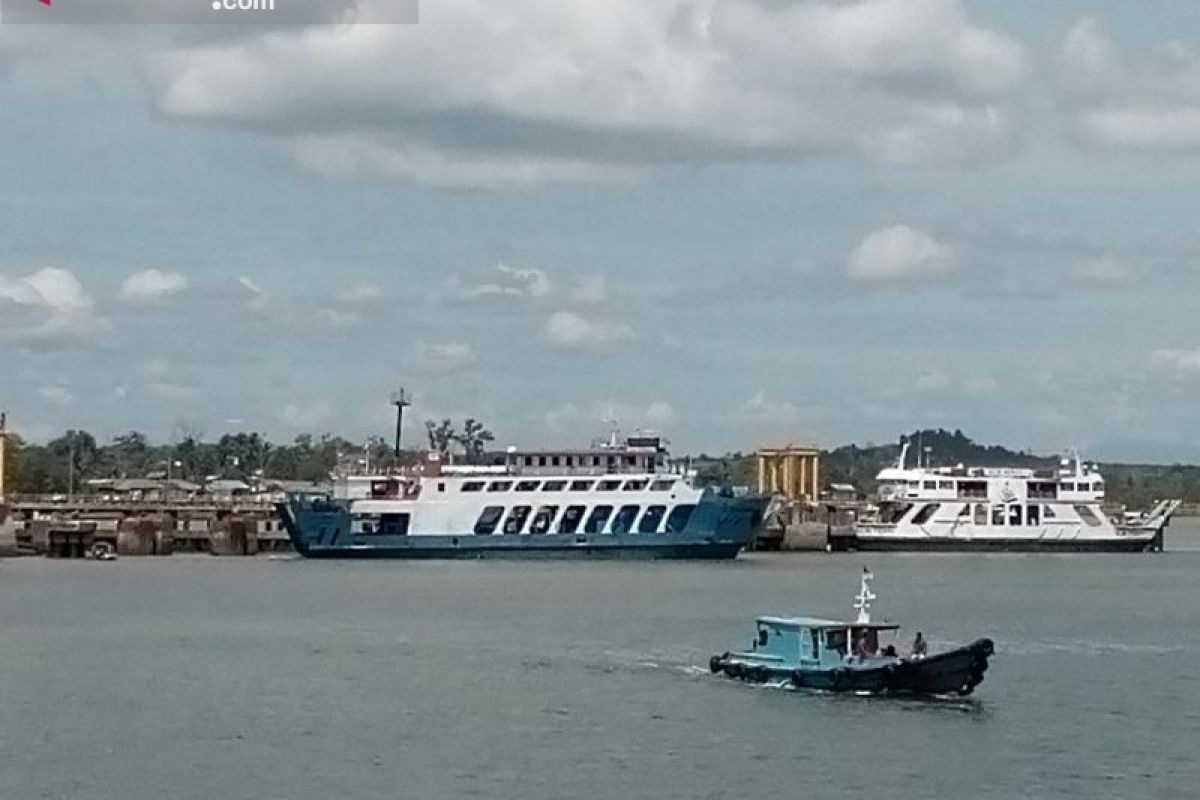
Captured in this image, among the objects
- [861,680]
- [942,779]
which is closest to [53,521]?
[861,680]

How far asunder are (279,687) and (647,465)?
60.3 metres

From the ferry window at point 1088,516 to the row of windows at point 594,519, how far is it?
32113 mm

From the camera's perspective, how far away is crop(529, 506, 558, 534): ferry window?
117250 millimetres

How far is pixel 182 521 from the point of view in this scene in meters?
143

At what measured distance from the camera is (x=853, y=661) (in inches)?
2105

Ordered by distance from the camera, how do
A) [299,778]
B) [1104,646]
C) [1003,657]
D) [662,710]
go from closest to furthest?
1. [299,778]
2. [662,710]
3. [1003,657]
4. [1104,646]

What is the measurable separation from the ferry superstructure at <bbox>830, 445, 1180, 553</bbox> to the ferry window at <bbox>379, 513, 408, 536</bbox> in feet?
112

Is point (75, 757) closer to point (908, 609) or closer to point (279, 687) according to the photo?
point (279, 687)

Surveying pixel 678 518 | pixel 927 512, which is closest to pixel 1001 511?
pixel 927 512

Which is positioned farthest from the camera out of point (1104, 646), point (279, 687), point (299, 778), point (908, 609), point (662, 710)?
point (908, 609)

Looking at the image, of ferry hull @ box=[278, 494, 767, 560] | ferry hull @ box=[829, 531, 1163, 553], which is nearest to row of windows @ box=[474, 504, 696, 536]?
ferry hull @ box=[278, 494, 767, 560]

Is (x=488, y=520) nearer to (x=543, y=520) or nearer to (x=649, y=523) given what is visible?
(x=543, y=520)

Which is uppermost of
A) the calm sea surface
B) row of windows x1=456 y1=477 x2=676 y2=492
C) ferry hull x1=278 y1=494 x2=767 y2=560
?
row of windows x1=456 y1=477 x2=676 y2=492

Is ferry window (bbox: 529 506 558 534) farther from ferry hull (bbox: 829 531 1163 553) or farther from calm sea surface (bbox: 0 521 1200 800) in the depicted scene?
ferry hull (bbox: 829 531 1163 553)
